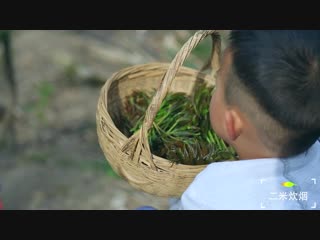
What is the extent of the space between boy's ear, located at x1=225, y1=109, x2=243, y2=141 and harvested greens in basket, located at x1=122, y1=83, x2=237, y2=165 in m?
0.40

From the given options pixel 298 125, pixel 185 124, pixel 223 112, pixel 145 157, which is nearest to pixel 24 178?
pixel 185 124

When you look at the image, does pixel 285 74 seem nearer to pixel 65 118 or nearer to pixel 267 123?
pixel 267 123

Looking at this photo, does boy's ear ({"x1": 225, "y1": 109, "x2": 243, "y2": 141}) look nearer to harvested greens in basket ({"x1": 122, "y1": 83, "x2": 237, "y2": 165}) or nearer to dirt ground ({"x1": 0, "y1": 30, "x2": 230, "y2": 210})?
harvested greens in basket ({"x1": 122, "y1": 83, "x2": 237, "y2": 165})

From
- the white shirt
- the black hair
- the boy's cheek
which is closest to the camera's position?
the black hair

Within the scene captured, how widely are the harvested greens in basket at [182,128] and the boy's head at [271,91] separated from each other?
1.31ft

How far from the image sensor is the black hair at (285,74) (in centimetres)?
140

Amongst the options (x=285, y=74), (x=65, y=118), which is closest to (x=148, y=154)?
(x=285, y=74)

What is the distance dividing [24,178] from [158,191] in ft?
5.11

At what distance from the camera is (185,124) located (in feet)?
7.14

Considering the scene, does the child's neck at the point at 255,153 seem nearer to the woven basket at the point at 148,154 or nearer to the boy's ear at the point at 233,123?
the boy's ear at the point at 233,123

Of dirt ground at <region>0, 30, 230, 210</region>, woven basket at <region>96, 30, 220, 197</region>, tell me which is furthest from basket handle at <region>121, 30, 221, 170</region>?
dirt ground at <region>0, 30, 230, 210</region>

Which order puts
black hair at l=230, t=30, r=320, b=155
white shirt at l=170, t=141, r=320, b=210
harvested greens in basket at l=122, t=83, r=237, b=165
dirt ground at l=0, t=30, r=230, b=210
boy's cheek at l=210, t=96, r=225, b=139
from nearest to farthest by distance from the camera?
1. black hair at l=230, t=30, r=320, b=155
2. white shirt at l=170, t=141, r=320, b=210
3. boy's cheek at l=210, t=96, r=225, b=139
4. harvested greens in basket at l=122, t=83, r=237, b=165
5. dirt ground at l=0, t=30, r=230, b=210

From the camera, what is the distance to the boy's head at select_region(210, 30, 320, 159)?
4.60 ft

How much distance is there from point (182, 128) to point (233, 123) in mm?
598
